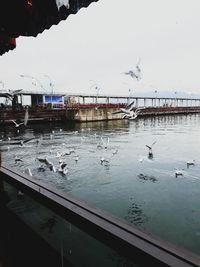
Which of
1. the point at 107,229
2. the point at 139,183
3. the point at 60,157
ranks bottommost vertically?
the point at 139,183

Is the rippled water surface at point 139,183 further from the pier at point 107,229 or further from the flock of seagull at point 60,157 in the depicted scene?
the pier at point 107,229

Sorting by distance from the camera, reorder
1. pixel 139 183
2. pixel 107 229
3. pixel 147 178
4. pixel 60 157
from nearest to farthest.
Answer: pixel 107 229 < pixel 139 183 < pixel 147 178 < pixel 60 157

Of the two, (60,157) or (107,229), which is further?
(60,157)

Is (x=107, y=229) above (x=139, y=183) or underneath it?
above

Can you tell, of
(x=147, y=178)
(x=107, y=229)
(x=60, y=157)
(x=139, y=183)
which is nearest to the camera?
(x=107, y=229)

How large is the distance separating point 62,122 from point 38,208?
4425 cm

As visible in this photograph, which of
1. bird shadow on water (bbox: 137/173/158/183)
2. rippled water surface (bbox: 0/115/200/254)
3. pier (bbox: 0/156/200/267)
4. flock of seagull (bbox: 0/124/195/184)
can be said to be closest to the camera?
pier (bbox: 0/156/200/267)

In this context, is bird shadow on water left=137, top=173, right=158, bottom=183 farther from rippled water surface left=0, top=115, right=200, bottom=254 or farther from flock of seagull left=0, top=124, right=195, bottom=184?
flock of seagull left=0, top=124, right=195, bottom=184

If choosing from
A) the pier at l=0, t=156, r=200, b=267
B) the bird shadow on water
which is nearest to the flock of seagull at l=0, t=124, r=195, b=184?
the bird shadow on water

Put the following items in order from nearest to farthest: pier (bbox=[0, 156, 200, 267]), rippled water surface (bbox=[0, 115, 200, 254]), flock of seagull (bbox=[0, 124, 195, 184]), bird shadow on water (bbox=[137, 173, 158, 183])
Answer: pier (bbox=[0, 156, 200, 267]), rippled water surface (bbox=[0, 115, 200, 254]), bird shadow on water (bbox=[137, 173, 158, 183]), flock of seagull (bbox=[0, 124, 195, 184])

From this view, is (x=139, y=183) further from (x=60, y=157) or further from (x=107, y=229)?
(x=107, y=229)

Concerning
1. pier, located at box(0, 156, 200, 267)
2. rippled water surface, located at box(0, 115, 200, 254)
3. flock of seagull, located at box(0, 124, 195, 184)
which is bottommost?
rippled water surface, located at box(0, 115, 200, 254)

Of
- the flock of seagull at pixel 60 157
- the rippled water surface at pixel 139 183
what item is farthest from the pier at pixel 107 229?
the flock of seagull at pixel 60 157

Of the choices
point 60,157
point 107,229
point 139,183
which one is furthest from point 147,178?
point 107,229
